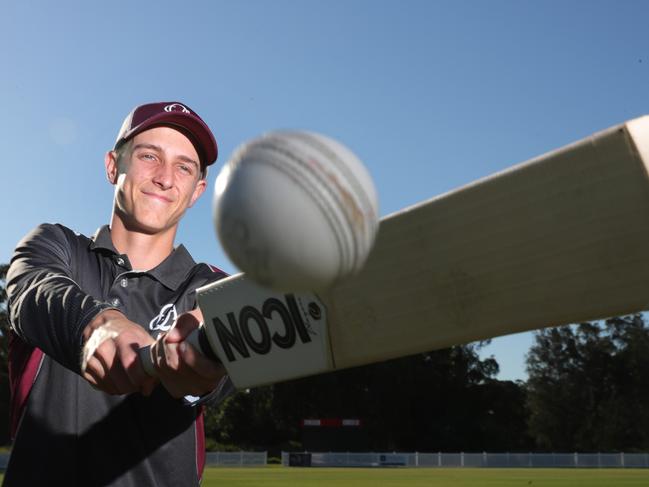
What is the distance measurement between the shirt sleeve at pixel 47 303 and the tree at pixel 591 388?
46.9 meters

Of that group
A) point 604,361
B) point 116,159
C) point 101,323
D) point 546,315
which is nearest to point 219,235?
point 101,323

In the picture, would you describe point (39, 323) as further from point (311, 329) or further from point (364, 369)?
point (364, 369)

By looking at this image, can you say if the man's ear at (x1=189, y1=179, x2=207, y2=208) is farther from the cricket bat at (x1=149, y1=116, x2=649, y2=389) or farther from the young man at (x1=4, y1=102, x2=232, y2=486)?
the cricket bat at (x1=149, y1=116, x2=649, y2=389)

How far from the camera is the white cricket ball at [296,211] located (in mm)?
1568

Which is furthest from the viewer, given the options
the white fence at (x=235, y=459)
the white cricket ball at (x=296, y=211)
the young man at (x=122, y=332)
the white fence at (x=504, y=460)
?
the white fence at (x=504, y=460)

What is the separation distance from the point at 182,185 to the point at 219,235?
122 centimetres

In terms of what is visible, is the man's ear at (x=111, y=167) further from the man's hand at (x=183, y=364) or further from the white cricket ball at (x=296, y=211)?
the white cricket ball at (x=296, y=211)

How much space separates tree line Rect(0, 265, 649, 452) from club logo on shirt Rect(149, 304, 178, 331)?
134ft

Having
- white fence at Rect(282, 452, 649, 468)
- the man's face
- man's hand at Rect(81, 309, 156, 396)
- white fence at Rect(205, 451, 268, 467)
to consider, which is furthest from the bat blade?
white fence at Rect(282, 452, 649, 468)

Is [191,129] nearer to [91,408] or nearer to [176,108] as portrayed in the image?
[176,108]

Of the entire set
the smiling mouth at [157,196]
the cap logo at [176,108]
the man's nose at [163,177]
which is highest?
the cap logo at [176,108]

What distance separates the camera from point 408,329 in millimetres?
2119

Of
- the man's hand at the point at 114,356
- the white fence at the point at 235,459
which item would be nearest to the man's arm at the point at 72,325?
the man's hand at the point at 114,356

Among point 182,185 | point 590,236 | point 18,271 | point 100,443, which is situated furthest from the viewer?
point 182,185
